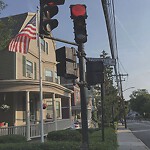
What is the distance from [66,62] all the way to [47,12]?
1.18 meters

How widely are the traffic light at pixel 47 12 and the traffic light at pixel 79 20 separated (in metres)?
0.49

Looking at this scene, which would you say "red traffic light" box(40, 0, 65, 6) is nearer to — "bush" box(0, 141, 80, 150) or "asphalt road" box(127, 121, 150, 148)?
"bush" box(0, 141, 80, 150)

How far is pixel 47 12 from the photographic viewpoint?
Answer: 705 centimetres

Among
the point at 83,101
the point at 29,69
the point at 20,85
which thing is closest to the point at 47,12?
the point at 83,101

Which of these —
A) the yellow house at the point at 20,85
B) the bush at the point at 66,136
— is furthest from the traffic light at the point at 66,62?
the yellow house at the point at 20,85

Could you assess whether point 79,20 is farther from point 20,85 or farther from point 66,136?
point 20,85

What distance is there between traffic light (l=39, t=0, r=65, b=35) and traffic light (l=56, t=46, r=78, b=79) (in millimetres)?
611

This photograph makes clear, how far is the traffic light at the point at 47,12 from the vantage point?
23.0 ft

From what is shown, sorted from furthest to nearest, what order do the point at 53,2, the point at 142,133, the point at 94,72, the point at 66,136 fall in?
the point at 142,133
the point at 66,136
the point at 94,72
the point at 53,2

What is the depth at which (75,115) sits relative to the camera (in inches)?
1960

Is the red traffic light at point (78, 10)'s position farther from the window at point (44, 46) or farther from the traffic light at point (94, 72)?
the window at point (44, 46)

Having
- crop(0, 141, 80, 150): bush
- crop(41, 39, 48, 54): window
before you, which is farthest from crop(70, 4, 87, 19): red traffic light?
crop(41, 39, 48, 54): window

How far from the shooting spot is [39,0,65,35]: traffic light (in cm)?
702

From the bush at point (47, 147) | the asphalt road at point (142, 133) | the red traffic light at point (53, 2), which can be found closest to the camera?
the red traffic light at point (53, 2)
